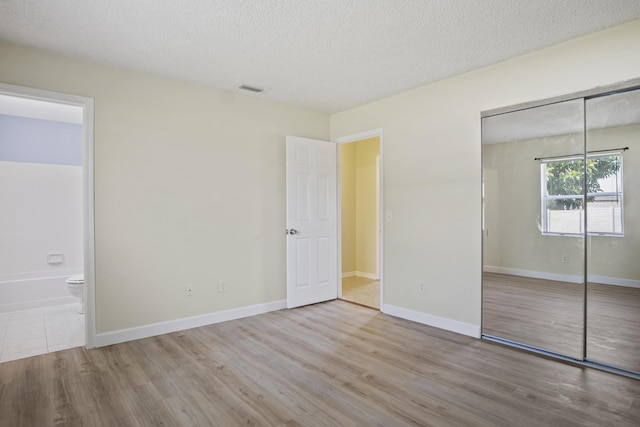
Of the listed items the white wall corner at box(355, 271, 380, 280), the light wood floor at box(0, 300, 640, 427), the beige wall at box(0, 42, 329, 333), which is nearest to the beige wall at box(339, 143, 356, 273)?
the white wall corner at box(355, 271, 380, 280)

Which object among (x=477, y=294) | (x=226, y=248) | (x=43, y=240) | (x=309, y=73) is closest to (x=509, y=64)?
(x=309, y=73)

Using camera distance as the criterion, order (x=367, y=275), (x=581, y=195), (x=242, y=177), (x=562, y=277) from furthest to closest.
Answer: (x=367, y=275) → (x=242, y=177) → (x=562, y=277) → (x=581, y=195)

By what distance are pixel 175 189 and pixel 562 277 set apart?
143 inches

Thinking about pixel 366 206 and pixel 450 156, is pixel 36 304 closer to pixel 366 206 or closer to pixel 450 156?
pixel 366 206

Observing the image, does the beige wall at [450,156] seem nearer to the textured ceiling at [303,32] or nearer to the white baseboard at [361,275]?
the textured ceiling at [303,32]

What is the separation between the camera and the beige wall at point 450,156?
2.76 meters

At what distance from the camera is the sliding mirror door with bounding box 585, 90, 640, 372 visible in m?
2.62

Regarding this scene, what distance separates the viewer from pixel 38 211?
15.7ft

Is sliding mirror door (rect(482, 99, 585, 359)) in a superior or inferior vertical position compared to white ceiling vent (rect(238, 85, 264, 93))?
inferior

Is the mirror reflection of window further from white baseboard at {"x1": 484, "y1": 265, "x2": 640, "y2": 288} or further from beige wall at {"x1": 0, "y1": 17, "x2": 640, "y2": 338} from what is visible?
beige wall at {"x1": 0, "y1": 17, "x2": 640, "y2": 338}

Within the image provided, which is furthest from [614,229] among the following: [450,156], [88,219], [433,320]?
[88,219]

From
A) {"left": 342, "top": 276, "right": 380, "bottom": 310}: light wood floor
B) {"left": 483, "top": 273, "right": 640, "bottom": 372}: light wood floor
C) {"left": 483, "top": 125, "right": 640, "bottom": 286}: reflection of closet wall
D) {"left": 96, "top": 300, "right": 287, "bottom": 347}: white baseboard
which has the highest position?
{"left": 483, "top": 125, "right": 640, "bottom": 286}: reflection of closet wall

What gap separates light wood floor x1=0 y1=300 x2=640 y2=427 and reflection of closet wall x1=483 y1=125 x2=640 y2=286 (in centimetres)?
78

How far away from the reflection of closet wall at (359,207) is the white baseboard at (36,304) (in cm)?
412
